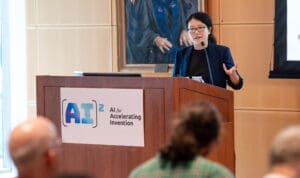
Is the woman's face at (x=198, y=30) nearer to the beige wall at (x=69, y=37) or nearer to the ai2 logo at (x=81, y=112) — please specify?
the ai2 logo at (x=81, y=112)

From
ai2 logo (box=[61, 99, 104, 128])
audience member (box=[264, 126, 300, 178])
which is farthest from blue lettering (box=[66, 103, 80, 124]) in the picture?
audience member (box=[264, 126, 300, 178])

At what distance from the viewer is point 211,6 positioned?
586 centimetres

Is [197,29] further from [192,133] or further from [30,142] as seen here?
[30,142]

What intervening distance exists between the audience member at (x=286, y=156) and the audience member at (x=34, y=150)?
0.72m

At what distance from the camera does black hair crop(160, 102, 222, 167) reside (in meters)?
2.33

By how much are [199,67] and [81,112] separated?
109 centimetres

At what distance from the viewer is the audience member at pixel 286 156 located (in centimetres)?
200

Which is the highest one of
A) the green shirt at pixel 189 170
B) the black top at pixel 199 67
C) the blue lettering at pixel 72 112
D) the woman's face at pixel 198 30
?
the woman's face at pixel 198 30

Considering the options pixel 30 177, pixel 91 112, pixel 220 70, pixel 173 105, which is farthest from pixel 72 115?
pixel 30 177

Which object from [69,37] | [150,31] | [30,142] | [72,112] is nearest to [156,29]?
[150,31]

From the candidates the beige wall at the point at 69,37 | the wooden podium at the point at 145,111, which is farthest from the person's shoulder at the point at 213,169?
the beige wall at the point at 69,37

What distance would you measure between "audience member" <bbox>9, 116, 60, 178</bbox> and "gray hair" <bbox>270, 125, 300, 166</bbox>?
724mm

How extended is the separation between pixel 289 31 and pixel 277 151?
3.31 meters

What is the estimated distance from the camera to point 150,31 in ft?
20.0
